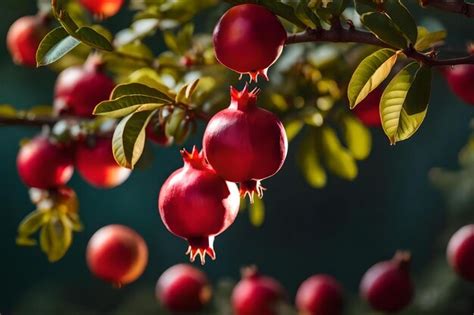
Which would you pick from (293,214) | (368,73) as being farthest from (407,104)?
(293,214)

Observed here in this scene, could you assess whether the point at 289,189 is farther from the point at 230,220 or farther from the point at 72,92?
the point at 230,220

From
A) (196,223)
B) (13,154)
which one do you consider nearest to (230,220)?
(196,223)

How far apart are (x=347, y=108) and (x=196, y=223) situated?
318 millimetres

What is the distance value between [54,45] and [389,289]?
403mm

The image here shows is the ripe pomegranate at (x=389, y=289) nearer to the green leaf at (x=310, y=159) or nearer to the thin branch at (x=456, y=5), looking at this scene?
the green leaf at (x=310, y=159)

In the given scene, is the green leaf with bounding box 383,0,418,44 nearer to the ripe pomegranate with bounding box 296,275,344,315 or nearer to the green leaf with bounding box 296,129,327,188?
the green leaf with bounding box 296,129,327,188

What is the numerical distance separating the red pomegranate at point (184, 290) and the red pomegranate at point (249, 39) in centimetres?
47

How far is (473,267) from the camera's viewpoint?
0.70m

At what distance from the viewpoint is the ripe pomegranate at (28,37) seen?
0.72 m

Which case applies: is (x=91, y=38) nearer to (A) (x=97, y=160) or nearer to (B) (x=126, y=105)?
(B) (x=126, y=105)

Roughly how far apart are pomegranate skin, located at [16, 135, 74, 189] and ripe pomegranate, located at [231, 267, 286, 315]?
0.25 m

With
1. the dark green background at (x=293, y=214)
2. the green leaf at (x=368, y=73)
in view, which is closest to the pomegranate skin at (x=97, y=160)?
the green leaf at (x=368, y=73)

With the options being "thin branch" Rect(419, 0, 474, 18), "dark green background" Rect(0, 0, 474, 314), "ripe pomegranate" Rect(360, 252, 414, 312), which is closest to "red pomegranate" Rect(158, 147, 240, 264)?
"thin branch" Rect(419, 0, 474, 18)

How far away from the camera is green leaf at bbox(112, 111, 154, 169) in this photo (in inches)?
17.7
